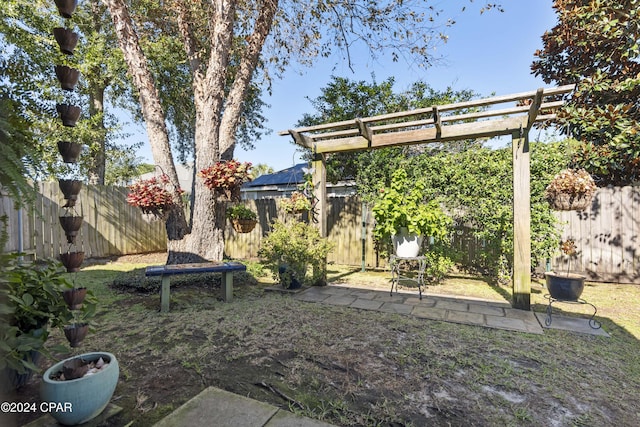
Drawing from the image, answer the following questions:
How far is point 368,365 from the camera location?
7.10 ft

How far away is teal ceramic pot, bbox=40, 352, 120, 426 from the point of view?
135 centimetres

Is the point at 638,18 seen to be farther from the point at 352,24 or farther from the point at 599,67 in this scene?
the point at 352,24

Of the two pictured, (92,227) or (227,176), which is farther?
(92,227)

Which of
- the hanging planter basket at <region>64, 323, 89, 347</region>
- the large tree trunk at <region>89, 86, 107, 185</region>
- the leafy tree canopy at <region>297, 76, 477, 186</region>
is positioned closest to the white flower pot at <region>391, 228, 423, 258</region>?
the hanging planter basket at <region>64, 323, 89, 347</region>

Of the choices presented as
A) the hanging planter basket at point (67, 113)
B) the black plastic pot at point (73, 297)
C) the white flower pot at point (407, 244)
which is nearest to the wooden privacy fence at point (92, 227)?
the hanging planter basket at point (67, 113)

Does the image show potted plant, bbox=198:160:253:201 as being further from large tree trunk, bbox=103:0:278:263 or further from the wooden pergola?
the wooden pergola

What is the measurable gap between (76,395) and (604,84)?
26.6 ft

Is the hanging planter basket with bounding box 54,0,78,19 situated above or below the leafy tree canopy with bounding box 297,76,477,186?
below

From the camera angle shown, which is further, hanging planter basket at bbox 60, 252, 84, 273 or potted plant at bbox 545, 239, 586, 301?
potted plant at bbox 545, 239, 586, 301

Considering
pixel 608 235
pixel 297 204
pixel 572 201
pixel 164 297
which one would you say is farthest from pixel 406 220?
pixel 608 235

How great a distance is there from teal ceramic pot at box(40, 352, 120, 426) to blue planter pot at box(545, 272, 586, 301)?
12.1 feet

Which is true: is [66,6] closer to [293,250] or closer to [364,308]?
[293,250]

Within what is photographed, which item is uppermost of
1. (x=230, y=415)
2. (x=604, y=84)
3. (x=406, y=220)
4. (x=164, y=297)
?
(x=604, y=84)

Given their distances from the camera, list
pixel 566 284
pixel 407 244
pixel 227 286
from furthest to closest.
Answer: pixel 407 244, pixel 227 286, pixel 566 284
